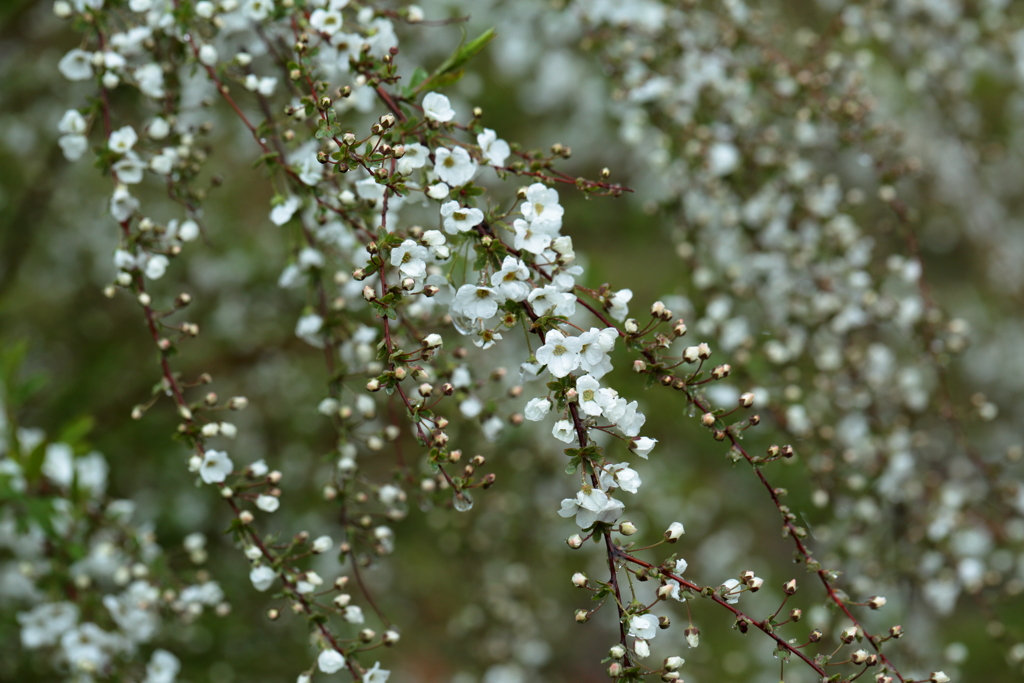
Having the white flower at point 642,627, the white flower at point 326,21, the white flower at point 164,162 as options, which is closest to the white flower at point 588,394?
the white flower at point 642,627

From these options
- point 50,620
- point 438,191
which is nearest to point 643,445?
point 438,191

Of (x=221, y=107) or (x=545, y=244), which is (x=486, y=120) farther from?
(x=545, y=244)

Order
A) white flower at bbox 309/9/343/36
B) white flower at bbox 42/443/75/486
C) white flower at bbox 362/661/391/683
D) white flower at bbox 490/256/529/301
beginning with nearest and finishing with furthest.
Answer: white flower at bbox 490/256/529/301 < white flower at bbox 362/661/391/683 < white flower at bbox 309/9/343/36 < white flower at bbox 42/443/75/486

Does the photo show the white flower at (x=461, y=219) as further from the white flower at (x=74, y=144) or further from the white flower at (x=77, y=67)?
the white flower at (x=77, y=67)

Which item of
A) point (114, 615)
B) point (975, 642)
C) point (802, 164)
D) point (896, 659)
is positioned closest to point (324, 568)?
point (114, 615)

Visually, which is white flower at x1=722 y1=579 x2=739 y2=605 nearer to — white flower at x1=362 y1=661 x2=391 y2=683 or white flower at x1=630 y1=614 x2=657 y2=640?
white flower at x1=630 y1=614 x2=657 y2=640

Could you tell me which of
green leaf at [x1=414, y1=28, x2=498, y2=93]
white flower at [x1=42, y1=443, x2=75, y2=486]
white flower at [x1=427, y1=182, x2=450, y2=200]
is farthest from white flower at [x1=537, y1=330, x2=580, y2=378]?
white flower at [x1=42, y1=443, x2=75, y2=486]
